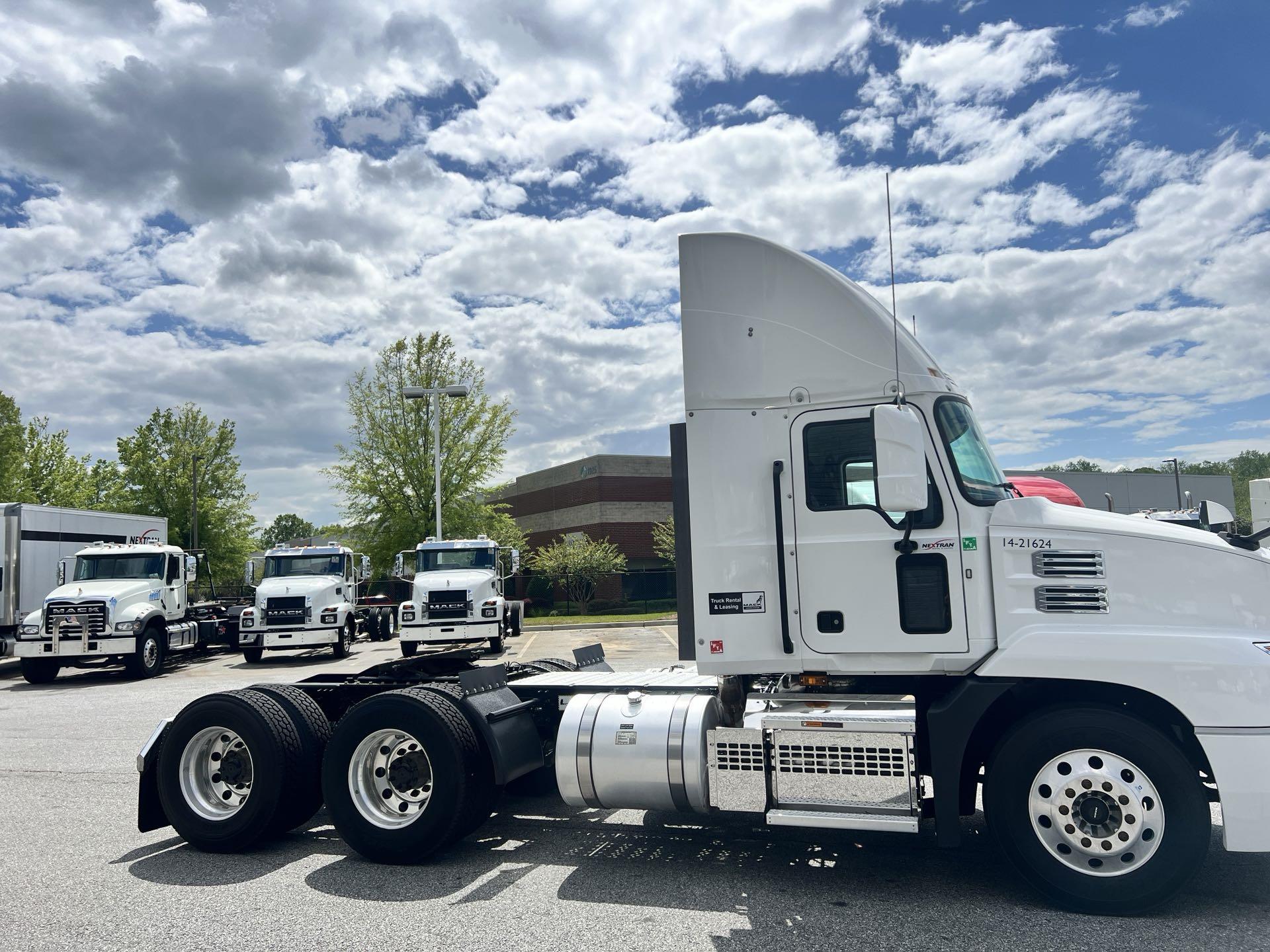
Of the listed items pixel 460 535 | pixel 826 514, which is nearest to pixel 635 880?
pixel 826 514

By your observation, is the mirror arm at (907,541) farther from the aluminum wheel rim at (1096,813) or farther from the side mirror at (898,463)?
the aluminum wheel rim at (1096,813)

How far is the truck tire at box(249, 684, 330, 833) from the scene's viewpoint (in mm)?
6328

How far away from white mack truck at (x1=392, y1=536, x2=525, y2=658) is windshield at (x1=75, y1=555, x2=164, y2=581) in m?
5.21

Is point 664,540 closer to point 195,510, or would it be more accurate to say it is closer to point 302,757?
point 195,510

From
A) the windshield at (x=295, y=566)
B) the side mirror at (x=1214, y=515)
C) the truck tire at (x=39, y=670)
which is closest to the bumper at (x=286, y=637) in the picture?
the windshield at (x=295, y=566)

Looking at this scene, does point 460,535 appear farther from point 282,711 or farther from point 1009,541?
point 1009,541

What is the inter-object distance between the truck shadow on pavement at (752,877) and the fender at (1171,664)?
1080 mm

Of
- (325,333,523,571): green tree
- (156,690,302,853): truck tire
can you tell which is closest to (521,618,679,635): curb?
(325,333,523,571): green tree

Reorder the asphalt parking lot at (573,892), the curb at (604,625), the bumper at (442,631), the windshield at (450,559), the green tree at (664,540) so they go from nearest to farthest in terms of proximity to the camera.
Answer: the asphalt parking lot at (573,892) → the bumper at (442,631) → the windshield at (450,559) → the curb at (604,625) → the green tree at (664,540)

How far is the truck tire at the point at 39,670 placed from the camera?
19.1 meters

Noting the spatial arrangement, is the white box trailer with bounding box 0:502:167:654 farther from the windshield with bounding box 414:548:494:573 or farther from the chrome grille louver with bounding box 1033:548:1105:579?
the chrome grille louver with bounding box 1033:548:1105:579

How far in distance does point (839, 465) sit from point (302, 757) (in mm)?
4048

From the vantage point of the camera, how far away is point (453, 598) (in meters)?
21.5

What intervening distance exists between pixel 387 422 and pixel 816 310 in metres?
31.3
